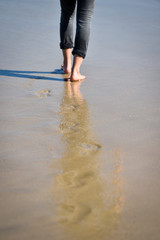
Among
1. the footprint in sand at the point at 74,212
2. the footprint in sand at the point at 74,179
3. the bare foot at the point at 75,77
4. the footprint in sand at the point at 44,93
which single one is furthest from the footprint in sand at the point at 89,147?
the bare foot at the point at 75,77

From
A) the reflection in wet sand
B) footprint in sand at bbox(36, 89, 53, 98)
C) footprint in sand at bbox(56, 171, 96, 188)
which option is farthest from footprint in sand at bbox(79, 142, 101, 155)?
footprint in sand at bbox(36, 89, 53, 98)

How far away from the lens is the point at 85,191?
1260mm

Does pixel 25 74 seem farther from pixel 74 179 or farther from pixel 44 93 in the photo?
pixel 74 179

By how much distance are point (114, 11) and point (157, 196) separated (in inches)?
227

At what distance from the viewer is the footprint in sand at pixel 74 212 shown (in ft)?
3.61

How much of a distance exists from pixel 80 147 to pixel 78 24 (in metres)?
1.43

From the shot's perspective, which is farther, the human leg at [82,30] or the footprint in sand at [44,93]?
the human leg at [82,30]

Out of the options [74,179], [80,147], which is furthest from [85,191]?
[80,147]

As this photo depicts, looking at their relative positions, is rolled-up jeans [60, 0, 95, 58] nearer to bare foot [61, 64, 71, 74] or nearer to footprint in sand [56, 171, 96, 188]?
bare foot [61, 64, 71, 74]

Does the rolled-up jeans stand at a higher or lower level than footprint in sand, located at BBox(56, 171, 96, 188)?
higher

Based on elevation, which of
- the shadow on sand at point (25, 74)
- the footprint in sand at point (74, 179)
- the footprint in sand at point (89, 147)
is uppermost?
the footprint in sand at point (74, 179)

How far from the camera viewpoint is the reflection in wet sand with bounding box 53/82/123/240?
1080 mm

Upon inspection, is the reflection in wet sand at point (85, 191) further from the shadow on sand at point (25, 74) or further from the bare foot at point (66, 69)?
the bare foot at point (66, 69)

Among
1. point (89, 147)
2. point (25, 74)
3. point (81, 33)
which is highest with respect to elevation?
point (81, 33)
